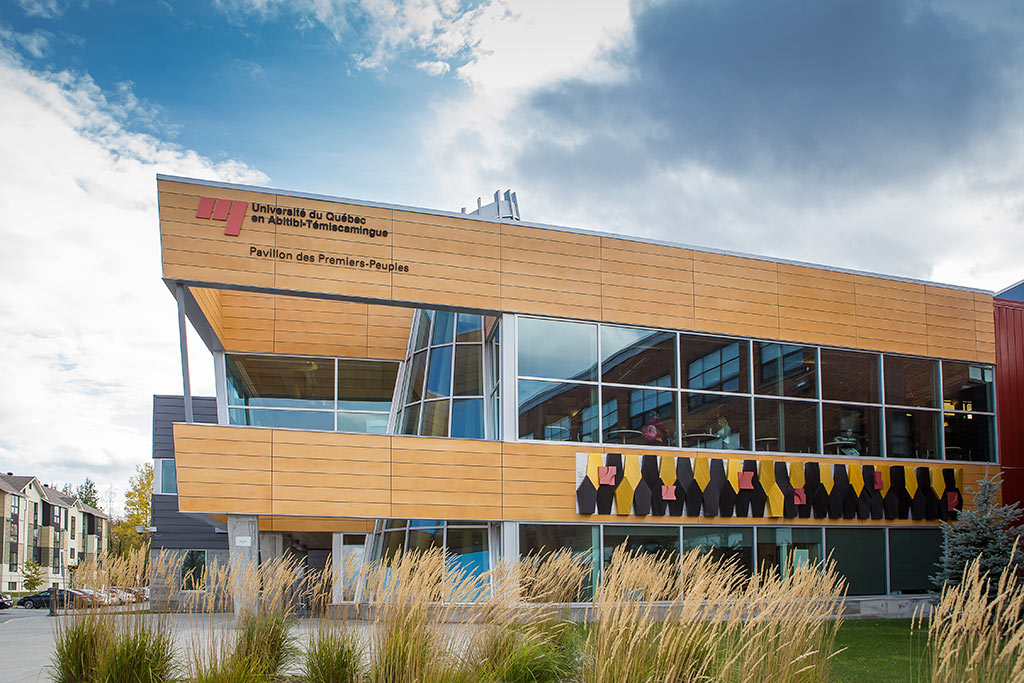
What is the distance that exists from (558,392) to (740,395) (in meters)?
3.69

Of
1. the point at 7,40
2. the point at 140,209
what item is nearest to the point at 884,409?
the point at 140,209

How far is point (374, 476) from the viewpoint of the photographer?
→ 1405cm

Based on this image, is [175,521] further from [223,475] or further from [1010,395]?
[1010,395]

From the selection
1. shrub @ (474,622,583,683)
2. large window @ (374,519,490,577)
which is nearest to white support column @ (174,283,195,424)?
large window @ (374,519,490,577)

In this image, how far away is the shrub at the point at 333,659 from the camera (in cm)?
658

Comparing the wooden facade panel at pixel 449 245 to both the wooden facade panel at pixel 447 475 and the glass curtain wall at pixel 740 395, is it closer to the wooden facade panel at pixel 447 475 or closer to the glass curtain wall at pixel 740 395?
the glass curtain wall at pixel 740 395

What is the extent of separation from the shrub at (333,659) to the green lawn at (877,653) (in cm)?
432

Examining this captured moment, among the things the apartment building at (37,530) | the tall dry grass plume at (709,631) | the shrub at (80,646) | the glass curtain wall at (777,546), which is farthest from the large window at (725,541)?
the apartment building at (37,530)

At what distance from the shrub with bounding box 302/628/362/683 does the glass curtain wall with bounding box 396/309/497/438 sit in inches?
361

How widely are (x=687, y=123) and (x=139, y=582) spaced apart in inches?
569

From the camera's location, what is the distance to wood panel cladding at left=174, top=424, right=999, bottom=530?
13.5 metres

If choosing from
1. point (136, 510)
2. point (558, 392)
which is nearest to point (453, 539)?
point (558, 392)

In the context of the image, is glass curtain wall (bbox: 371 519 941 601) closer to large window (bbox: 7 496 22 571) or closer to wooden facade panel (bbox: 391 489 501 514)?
wooden facade panel (bbox: 391 489 501 514)

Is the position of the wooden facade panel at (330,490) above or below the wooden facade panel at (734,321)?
below
